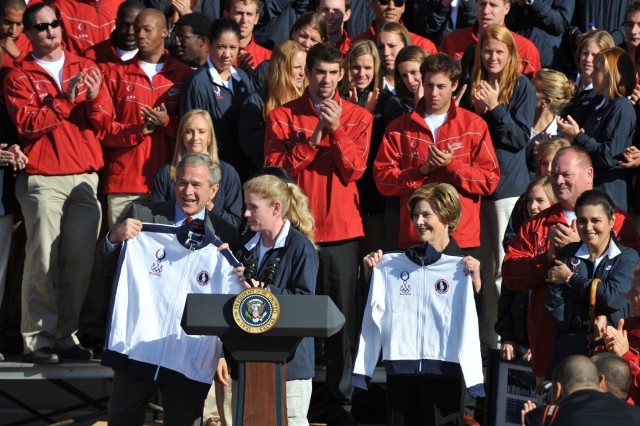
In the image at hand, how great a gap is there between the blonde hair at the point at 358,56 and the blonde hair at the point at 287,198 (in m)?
2.09

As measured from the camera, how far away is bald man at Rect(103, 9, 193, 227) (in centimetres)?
1058

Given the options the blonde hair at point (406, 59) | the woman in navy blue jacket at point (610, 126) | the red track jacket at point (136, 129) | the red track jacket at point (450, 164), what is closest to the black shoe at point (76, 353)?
the red track jacket at point (136, 129)

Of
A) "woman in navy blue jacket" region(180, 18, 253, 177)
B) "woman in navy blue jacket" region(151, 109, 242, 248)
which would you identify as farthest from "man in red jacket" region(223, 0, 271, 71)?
"woman in navy blue jacket" region(151, 109, 242, 248)

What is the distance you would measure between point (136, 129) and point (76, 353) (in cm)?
186

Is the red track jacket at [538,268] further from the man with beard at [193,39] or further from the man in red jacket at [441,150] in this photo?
the man with beard at [193,39]

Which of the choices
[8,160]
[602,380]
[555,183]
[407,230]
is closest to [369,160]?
[407,230]

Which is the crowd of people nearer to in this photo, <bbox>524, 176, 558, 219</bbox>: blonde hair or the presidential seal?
<bbox>524, 176, 558, 219</bbox>: blonde hair

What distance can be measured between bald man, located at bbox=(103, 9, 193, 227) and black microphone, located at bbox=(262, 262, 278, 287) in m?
2.56

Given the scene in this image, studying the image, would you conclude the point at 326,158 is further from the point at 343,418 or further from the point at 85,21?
the point at 85,21

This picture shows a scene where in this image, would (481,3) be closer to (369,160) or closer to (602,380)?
(369,160)

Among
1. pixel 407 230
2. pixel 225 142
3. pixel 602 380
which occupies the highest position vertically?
pixel 225 142

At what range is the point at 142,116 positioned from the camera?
34.9 feet

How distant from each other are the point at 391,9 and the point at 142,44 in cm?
267

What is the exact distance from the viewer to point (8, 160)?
33.7 ft
